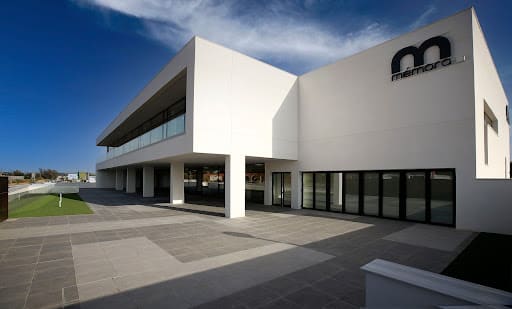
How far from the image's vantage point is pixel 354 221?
1110 centimetres

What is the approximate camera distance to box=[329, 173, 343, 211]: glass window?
44.8 ft

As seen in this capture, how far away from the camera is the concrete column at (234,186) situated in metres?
12.0

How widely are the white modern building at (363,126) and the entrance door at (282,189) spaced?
0.29ft

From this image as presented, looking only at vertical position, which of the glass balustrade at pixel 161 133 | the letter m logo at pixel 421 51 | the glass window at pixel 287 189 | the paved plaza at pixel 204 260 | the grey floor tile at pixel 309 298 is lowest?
the paved plaza at pixel 204 260

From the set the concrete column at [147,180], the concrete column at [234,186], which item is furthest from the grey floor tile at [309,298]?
the concrete column at [147,180]

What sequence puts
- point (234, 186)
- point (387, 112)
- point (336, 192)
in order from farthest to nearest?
point (336, 192)
point (234, 186)
point (387, 112)

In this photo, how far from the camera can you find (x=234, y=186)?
12.2m

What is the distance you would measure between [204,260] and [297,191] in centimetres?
1005

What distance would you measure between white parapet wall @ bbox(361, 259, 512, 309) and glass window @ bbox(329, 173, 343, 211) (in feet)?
35.3

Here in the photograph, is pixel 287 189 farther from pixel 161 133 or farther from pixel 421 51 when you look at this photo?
pixel 421 51

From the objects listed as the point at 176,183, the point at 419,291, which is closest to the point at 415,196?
the point at 419,291

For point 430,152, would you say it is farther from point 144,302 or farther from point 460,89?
point 144,302

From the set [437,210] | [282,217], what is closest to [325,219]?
[282,217]

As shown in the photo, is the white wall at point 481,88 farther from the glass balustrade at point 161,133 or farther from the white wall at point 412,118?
the glass balustrade at point 161,133
